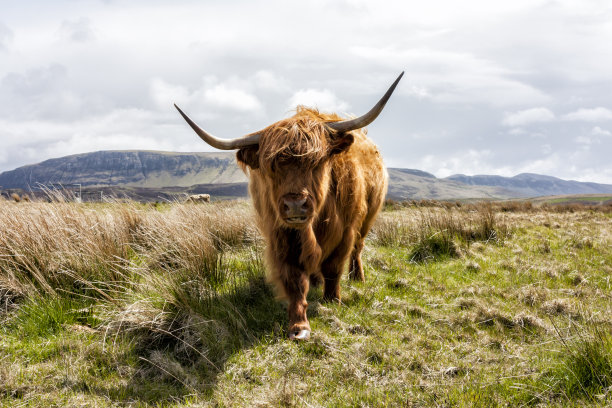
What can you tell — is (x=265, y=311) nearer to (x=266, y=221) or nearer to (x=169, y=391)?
(x=266, y=221)

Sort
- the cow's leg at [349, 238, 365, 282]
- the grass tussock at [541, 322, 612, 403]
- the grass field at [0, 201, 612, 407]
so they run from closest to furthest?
1. the grass tussock at [541, 322, 612, 403]
2. the grass field at [0, 201, 612, 407]
3. the cow's leg at [349, 238, 365, 282]

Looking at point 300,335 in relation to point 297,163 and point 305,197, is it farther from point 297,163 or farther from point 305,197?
point 297,163

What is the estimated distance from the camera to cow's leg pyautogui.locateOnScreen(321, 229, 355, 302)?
3855mm

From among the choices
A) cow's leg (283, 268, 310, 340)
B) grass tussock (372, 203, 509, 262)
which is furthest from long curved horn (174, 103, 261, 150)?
grass tussock (372, 203, 509, 262)

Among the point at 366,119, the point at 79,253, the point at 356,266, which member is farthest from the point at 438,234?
the point at 79,253

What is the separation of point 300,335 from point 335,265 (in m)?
1.01

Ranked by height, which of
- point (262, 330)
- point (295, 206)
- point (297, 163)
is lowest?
point (262, 330)

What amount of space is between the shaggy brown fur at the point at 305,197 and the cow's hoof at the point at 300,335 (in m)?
0.03

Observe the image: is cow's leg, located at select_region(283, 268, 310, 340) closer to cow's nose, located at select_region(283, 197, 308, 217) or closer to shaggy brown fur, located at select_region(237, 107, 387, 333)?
shaggy brown fur, located at select_region(237, 107, 387, 333)

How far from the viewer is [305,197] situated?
114 inches

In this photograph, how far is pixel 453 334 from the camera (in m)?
3.07

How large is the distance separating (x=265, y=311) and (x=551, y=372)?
2335 mm

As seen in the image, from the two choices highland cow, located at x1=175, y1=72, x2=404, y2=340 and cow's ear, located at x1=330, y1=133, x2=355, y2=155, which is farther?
cow's ear, located at x1=330, y1=133, x2=355, y2=155

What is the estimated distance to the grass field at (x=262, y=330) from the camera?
228 centimetres
